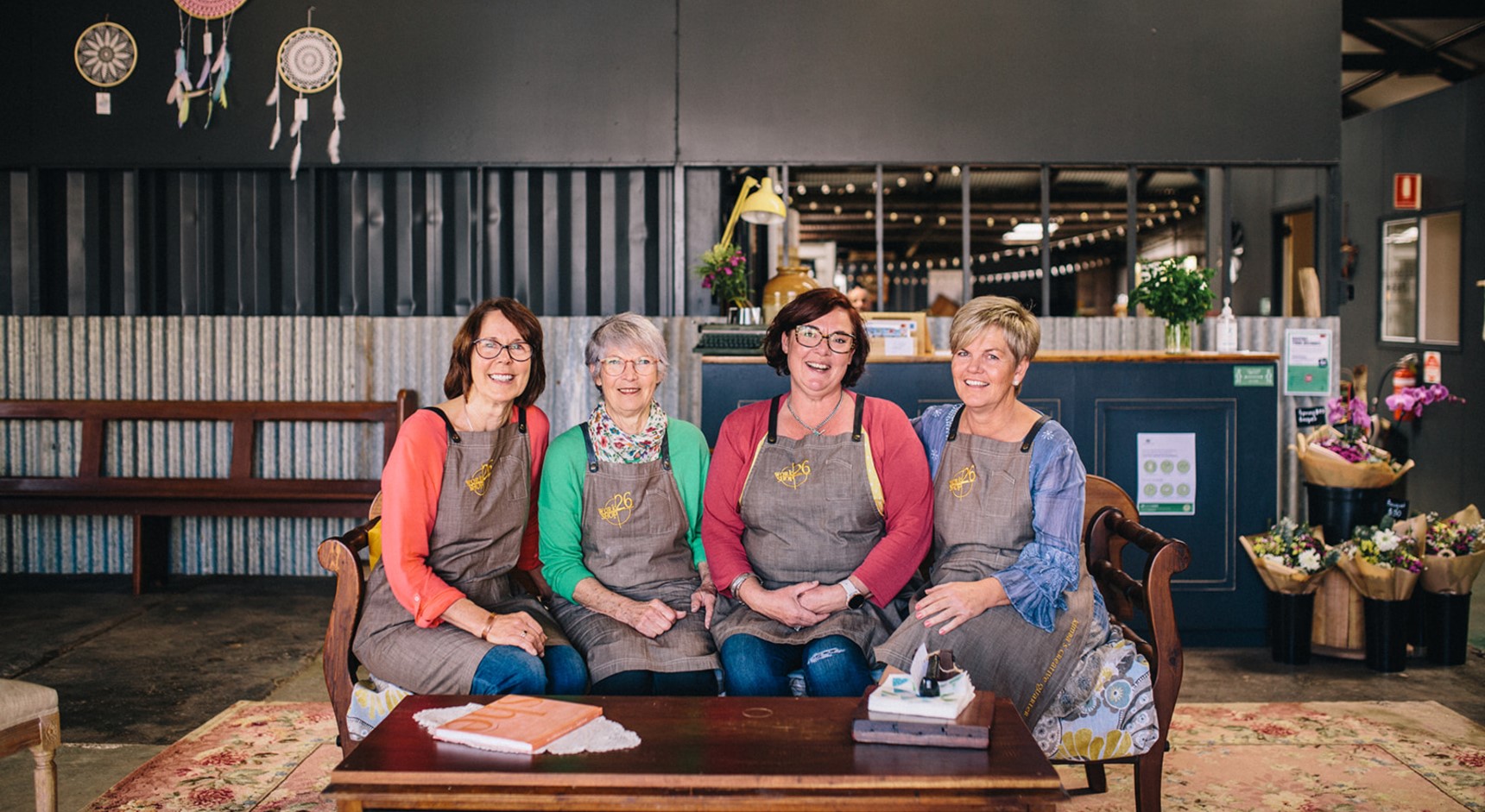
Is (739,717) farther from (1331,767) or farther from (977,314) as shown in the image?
(1331,767)

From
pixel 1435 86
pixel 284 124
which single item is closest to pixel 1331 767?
pixel 284 124

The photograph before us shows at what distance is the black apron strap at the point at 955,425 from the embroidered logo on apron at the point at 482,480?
1.30 meters

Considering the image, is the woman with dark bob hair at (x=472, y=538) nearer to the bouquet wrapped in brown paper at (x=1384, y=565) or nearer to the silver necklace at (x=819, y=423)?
the silver necklace at (x=819, y=423)

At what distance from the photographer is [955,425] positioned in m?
3.23

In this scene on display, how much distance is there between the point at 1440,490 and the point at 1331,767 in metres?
6.71

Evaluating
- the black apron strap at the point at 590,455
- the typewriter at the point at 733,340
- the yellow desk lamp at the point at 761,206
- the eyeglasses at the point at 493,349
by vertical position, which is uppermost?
the yellow desk lamp at the point at 761,206

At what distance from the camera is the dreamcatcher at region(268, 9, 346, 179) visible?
6551mm

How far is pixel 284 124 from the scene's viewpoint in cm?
658

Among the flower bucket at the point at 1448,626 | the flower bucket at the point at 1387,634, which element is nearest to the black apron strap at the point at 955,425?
the flower bucket at the point at 1387,634

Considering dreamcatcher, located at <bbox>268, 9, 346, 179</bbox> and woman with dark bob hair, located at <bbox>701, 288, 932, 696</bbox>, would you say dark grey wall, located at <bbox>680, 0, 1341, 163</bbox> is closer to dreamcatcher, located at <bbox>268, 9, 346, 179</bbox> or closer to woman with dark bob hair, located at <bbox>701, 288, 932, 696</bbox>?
dreamcatcher, located at <bbox>268, 9, 346, 179</bbox>

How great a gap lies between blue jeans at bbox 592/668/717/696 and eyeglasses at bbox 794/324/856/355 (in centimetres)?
93

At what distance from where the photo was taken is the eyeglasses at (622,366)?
3.17 m

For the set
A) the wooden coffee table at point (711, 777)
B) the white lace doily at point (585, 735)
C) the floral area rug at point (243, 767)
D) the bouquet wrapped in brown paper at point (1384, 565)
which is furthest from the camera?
the bouquet wrapped in brown paper at point (1384, 565)

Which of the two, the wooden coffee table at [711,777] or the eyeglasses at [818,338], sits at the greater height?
the eyeglasses at [818,338]
